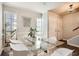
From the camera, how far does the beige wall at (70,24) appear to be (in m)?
1.49

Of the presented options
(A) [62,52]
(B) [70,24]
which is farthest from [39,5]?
(A) [62,52]

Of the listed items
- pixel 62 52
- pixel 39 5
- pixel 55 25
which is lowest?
pixel 62 52

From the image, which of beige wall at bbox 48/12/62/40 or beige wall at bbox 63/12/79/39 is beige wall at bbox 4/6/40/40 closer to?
beige wall at bbox 48/12/62/40

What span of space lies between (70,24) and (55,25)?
0.21 meters

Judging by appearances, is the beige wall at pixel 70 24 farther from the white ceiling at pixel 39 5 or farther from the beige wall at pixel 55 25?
the white ceiling at pixel 39 5

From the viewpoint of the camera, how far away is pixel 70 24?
4.98ft

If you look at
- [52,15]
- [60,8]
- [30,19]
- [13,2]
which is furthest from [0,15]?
[60,8]

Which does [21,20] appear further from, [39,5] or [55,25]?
[55,25]

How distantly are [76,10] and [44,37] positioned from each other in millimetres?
561

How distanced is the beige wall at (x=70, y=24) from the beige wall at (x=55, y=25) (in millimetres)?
69

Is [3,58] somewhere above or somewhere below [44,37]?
below

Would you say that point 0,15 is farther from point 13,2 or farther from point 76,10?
point 76,10

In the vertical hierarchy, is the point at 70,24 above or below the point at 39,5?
below

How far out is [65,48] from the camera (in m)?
1.50
